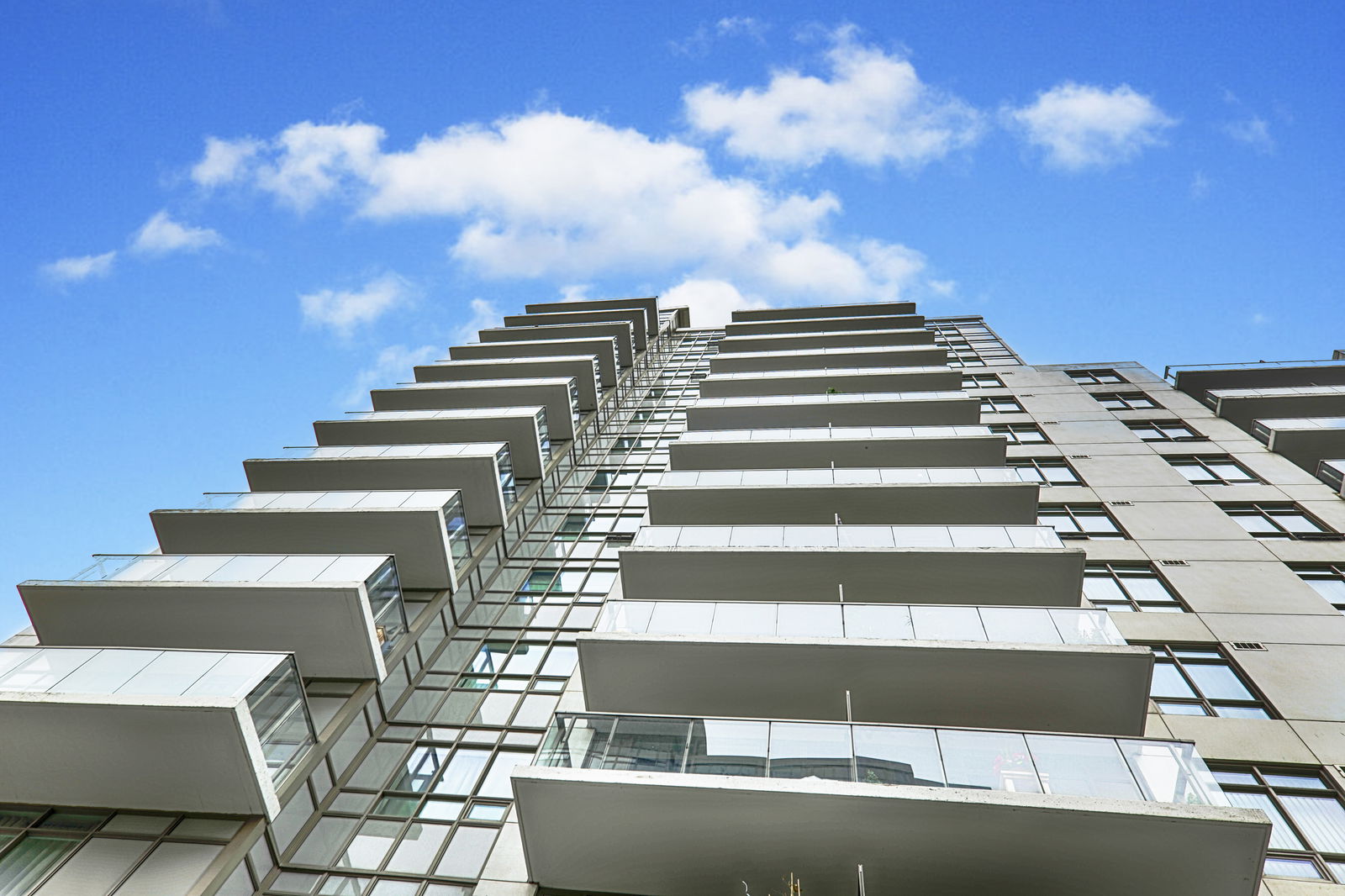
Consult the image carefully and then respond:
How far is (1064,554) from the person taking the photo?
595 inches

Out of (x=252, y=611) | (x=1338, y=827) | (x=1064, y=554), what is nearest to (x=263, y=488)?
(x=252, y=611)

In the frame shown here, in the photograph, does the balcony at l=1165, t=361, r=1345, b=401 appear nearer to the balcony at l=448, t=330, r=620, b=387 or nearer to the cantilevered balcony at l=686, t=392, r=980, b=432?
the cantilevered balcony at l=686, t=392, r=980, b=432

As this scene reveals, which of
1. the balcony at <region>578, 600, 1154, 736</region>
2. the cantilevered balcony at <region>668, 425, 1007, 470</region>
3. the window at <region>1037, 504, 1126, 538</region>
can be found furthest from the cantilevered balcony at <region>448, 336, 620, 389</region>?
the balcony at <region>578, 600, 1154, 736</region>

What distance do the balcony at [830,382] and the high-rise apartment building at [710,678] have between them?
604cm

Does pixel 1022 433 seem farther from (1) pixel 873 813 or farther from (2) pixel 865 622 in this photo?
(1) pixel 873 813

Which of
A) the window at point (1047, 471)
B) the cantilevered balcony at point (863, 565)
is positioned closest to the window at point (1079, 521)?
the window at point (1047, 471)

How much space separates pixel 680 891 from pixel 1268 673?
42.7ft

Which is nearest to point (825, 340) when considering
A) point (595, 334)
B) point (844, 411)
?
point (844, 411)

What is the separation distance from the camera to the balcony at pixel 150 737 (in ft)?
35.0

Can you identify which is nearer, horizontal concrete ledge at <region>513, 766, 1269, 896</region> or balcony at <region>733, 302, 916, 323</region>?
horizontal concrete ledge at <region>513, 766, 1269, 896</region>

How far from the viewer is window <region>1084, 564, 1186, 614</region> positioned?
54.5 feet

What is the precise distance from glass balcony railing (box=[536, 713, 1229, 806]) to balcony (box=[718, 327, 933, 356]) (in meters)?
28.3

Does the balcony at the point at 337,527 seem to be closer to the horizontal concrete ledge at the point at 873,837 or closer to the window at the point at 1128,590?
the horizontal concrete ledge at the point at 873,837

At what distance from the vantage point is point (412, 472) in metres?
20.4
